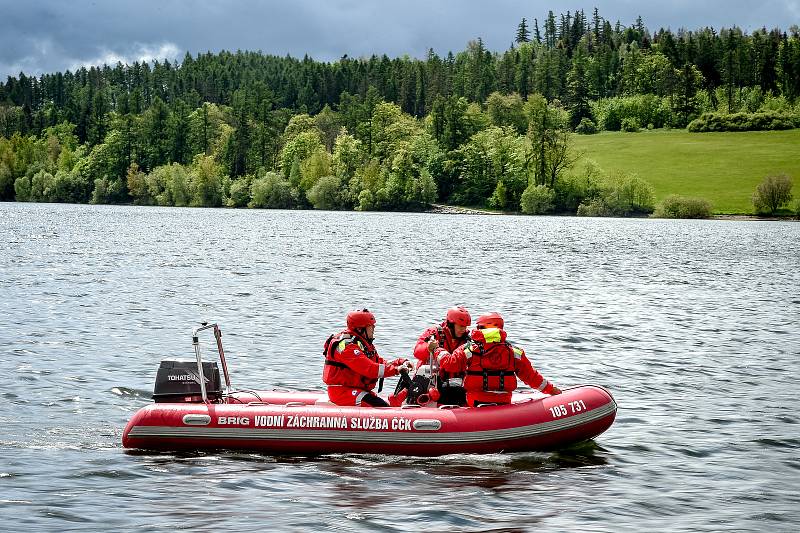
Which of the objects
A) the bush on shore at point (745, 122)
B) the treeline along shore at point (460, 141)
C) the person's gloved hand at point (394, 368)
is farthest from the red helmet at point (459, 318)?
the bush on shore at point (745, 122)

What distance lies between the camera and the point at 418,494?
38.0 ft

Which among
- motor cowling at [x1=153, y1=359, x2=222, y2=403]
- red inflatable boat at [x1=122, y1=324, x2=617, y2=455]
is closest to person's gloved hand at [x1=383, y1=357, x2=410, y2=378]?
red inflatable boat at [x1=122, y1=324, x2=617, y2=455]

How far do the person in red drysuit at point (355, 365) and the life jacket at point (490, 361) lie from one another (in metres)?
0.99

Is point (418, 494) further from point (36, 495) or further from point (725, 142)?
point (725, 142)

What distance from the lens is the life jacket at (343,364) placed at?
13328 mm

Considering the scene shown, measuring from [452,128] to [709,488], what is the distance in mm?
116951

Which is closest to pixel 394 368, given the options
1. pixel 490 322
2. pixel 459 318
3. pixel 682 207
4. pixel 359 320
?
pixel 359 320

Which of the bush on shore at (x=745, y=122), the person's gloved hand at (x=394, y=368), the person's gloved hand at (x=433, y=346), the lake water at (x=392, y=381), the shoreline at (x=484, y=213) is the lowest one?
the lake water at (x=392, y=381)

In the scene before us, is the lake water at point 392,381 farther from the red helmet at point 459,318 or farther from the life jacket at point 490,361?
the red helmet at point 459,318

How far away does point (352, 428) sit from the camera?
1284 cm

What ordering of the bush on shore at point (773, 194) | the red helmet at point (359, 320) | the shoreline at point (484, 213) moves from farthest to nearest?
the shoreline at point (484, 213), the bush on shore at point (773, 194), the red helmet at point (359, 320)

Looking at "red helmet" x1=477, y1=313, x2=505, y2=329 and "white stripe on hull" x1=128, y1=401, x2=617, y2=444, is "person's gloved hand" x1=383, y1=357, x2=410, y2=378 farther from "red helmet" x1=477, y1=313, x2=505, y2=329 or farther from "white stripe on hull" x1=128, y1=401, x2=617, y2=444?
"red helmet" x1=477, y1=313, x2=505, y2=329

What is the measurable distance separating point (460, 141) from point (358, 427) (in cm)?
11645

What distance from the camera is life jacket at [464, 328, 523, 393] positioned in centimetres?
1314
